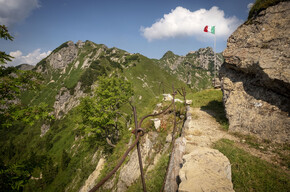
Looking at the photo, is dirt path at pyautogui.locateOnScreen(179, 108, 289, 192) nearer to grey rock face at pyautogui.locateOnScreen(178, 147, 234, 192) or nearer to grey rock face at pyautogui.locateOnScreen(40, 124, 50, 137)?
grey rock face at pyautogui.locateOnScreen(178, 147, 234, 192)

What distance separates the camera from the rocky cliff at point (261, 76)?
8297 mm

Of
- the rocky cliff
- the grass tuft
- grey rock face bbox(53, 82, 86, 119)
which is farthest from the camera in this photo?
grey rock face bbox(53, 82, 86, 119)

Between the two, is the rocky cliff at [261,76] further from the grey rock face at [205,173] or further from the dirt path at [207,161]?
the grey rock face at [205,173]

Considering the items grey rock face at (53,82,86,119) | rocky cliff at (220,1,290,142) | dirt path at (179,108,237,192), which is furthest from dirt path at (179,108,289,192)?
grey rock face at (53,82,86,119)

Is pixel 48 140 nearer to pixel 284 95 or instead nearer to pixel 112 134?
pixel 112 134

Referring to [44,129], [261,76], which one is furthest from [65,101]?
[261,76]

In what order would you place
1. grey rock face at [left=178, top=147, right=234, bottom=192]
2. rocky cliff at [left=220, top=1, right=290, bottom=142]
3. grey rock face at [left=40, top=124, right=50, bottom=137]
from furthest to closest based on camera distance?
1. grey rock face at [left=40, top=124, right=50, bottom=137]
2. rocky cliff at [left=220, top=1, right=290, bottom=142]
3. grey rock face at [left=178, top=147, right=234, bottom=192]

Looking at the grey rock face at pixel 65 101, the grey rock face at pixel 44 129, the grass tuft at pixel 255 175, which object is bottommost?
the grey rock face at pixel 44 129

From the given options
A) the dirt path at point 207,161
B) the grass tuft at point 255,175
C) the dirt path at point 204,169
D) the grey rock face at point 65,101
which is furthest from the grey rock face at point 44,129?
the grass tuft at point 255,175

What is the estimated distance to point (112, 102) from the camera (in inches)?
850

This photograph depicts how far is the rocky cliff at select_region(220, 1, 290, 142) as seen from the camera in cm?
830

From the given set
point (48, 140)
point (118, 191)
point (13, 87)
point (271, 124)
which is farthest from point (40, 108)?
point (48, 140)

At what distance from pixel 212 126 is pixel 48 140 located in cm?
15501

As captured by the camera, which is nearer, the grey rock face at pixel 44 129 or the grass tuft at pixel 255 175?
the grass tuft at pixel 255 175
